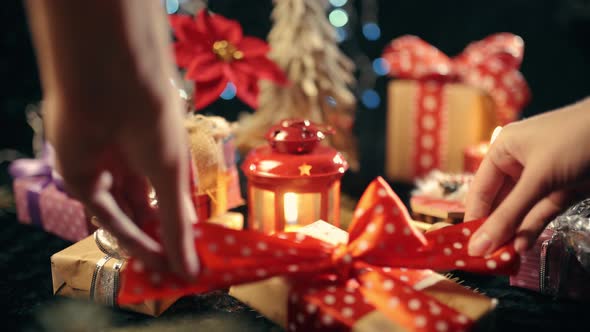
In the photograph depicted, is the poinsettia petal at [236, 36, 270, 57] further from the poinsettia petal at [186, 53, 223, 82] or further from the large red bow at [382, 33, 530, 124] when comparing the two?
the large red bow at [382, 33, 530, 124]

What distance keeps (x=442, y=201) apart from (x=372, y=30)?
1.07 meters

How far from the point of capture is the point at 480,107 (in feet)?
4.21

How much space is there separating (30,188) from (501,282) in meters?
0.82

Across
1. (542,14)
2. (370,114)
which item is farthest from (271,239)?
(542,14)

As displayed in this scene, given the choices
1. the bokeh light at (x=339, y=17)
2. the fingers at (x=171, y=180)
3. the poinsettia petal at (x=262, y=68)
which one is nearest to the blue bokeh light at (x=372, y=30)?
the bokeh light at (x=339, y=17)

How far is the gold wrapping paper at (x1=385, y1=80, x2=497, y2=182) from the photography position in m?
1.29

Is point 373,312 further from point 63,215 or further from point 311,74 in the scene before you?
point 311,74

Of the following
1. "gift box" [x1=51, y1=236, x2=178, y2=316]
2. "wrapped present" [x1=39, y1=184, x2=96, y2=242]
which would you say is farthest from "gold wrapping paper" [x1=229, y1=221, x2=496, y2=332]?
"wrapped present" [x1=39, y1=184, x2=96, y2=242]

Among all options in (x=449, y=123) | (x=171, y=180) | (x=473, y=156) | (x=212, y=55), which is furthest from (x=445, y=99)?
(x=171, y=180)

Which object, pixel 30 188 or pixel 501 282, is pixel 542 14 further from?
pixel 30 188

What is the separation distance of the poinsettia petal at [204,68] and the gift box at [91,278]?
0.34 metres

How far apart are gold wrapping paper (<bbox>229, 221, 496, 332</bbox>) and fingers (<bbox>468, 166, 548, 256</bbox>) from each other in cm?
5

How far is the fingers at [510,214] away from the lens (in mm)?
580

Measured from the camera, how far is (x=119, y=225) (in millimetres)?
501
